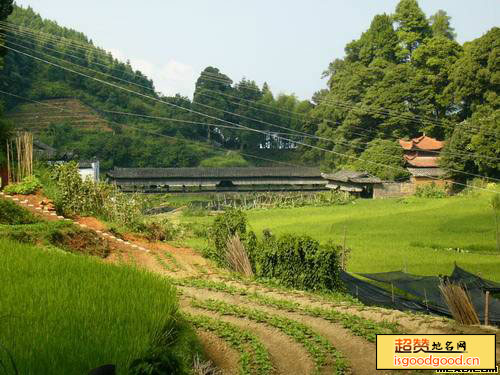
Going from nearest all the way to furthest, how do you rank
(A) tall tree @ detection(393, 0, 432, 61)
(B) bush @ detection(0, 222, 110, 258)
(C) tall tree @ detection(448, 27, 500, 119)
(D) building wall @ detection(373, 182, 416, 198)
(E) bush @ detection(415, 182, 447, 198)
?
(B) bush @ detection(0, 222, 110, 258) → (C) tall tree @ detection(448, 27, 500, 119) → (E) bush @ detection(415, 182, 447, 198) → (D) building wall @ detection(373, 182, 416, 198) → (A) tall tree @ detection(393, 0, 432, 61)

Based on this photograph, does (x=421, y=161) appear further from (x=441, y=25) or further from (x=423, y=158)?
(x=441, y=25)

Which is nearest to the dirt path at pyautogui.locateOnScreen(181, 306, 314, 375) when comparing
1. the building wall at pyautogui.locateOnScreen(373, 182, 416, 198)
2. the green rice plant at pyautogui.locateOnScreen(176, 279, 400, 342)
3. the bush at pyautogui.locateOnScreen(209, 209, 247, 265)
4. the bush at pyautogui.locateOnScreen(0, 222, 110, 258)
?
the green rice plant at pyautogui.locateOnScreen(176, 279, 400, 342)

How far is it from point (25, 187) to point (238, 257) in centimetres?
757

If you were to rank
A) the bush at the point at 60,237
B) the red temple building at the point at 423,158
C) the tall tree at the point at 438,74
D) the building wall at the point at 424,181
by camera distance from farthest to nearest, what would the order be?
the tall tree at the point at 438,74, the red temple building at the point at 423,158, the building wall at the point at 424,181, the bush at the point at 60,237

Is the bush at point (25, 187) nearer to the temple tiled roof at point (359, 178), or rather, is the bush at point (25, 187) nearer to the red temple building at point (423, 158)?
the temple tiled roof at point (359, 178)

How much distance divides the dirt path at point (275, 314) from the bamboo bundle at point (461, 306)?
13.0 inches

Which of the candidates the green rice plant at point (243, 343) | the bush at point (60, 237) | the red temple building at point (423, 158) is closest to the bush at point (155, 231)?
the bush at point (60, 237)

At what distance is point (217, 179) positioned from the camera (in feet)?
158

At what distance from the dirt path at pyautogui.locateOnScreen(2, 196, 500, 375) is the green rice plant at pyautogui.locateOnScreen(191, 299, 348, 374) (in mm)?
101

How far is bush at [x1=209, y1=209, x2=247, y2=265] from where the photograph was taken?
17.3m

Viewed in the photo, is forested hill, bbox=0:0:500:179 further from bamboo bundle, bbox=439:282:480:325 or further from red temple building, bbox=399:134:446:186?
bamboo bundle, bbox=439:282:480:325

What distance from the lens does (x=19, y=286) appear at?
8906 mm

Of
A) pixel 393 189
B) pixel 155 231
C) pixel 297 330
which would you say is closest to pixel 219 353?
pixel 297 330

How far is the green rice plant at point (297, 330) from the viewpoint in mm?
9094
